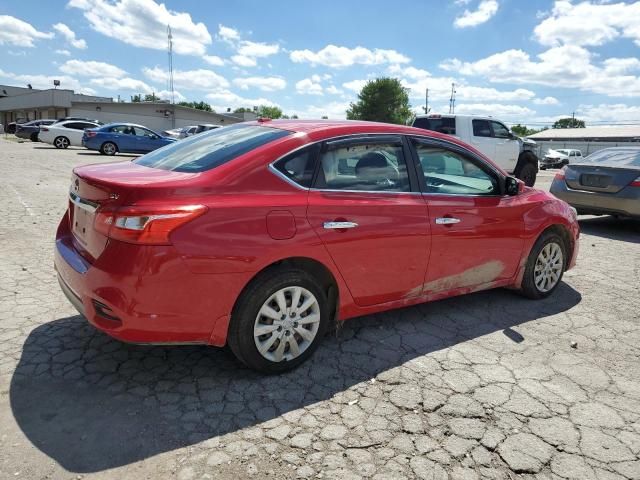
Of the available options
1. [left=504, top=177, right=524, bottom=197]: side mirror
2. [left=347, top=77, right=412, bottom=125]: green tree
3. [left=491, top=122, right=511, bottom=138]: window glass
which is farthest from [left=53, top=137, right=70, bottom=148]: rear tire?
[left=347, top=77, right=412, bottom=125]: green tree

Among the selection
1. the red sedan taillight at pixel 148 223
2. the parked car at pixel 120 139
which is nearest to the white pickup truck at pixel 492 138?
the red sedan taillight at pixel 148 223

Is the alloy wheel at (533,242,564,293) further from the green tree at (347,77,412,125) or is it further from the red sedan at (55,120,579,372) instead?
the green tree at (347,77,412,125)

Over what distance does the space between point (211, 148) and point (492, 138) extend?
1136 cm

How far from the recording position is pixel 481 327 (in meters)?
4.11

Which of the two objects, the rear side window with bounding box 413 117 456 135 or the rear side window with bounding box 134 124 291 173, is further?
the rear side window with bounding box 413 117 456 135

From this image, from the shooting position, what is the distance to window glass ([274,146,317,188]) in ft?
10.3

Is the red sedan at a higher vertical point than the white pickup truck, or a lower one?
lower

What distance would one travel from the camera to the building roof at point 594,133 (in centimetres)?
6538

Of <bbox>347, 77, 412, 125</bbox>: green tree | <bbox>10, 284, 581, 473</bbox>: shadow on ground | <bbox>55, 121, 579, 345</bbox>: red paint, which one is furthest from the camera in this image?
<bbox>347, 77, 412, 125</bbox>: green tree

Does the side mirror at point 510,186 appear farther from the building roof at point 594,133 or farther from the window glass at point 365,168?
the building roof at point 594,133

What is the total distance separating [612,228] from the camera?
895 centimetres

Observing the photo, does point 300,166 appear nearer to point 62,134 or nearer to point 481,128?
point 481,128

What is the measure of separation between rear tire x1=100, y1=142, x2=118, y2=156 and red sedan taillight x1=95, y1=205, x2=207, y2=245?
67.2ft

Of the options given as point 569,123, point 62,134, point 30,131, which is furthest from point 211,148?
point 569,123
